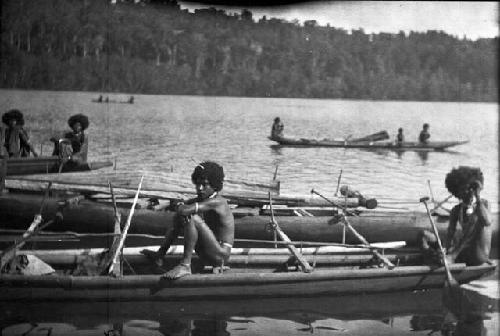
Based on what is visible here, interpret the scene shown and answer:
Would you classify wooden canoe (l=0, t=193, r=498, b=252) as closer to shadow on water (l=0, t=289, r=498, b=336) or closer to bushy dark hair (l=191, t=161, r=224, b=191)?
shadow on water (l=0, t=289, r=498, b=336)

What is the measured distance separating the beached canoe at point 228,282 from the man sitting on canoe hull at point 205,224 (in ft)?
0.60

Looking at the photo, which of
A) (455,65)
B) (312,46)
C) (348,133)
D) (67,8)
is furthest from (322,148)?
(67,8)

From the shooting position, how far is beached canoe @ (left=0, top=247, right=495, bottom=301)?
4.95 m

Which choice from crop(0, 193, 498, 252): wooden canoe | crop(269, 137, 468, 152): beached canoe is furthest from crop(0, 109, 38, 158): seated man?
crop(269, 137, 468, 152): beached canoe

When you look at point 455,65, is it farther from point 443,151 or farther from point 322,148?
point 322,148

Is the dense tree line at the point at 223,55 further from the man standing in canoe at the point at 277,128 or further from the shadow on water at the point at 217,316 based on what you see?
the shadow on water at the point at 217,316

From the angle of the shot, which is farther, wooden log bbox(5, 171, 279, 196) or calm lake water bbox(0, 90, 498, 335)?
wooden log bbox(5, 171, 279, 196)

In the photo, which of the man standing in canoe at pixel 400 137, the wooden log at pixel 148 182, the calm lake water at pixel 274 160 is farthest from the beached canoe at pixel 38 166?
the man standing in canoe at pixel 400 137

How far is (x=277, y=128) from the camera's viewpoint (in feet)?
21.1

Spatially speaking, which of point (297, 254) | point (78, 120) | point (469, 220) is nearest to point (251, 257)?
point (297, 254)

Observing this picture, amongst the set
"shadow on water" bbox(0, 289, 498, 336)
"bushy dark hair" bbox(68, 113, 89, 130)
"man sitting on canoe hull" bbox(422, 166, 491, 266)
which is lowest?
"shadow on water" bbox(0, 289, 498, 336)

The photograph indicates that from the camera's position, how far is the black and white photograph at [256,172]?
5.18 m

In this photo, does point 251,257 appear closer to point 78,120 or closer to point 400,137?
point 400,137

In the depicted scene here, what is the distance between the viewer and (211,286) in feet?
17.1
